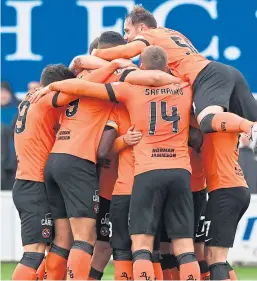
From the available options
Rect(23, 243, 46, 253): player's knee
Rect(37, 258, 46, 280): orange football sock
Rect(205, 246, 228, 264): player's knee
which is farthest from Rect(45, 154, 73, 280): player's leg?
Rect(205, 246, 228, 264): player's knee

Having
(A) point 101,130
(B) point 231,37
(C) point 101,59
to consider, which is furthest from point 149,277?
(B) point 231,37

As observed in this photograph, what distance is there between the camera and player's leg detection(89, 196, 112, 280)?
10.6 metres

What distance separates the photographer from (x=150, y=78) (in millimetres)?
9938

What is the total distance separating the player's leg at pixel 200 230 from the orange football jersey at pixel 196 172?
0.21ft

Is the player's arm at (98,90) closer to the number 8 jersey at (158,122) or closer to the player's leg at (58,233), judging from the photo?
the number 8 jersey at (158,122)

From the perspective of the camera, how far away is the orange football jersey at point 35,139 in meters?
10.4

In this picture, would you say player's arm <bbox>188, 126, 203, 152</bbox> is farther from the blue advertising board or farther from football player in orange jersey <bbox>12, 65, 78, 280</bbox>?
the blue advertising board

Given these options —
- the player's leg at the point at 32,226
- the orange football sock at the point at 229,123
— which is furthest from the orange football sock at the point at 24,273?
the orange football sock at the point at 229,123

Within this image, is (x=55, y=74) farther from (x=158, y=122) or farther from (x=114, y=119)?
(x=158, y=122)

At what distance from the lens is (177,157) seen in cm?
992

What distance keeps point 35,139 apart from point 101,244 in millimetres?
1275

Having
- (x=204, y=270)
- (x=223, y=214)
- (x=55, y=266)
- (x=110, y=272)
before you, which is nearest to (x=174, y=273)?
(x=204, y=270)

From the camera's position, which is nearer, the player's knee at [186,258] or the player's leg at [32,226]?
the player's knee at [186,258]

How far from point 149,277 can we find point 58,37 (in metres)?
7.85
